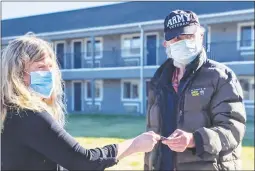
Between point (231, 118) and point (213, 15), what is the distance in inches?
737

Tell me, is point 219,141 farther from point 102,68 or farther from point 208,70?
point 102,68

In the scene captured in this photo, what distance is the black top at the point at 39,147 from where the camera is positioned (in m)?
1.75

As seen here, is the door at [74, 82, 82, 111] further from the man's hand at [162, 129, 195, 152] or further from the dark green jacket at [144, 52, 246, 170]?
the man's hand at [162, 129, 195, 152]

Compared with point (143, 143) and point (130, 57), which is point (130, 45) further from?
Answer: point (143, 143)

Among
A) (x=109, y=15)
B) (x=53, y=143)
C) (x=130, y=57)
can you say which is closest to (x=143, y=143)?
(x=53, y=143)

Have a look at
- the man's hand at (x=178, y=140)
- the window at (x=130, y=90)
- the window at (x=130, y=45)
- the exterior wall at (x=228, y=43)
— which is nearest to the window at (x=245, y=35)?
the exterior wall at (x=228, y=43)

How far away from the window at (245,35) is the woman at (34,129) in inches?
743

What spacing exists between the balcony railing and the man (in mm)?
17327

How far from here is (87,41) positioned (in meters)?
26.3

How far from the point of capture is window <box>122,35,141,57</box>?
78.6 ft

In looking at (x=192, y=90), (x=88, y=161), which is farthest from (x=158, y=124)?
(x=88, y=161)

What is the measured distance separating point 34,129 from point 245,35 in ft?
64.5

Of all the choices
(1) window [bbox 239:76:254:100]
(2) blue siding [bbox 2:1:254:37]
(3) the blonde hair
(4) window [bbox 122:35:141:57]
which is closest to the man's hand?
(3) the blonde hair

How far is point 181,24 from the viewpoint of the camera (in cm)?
238
